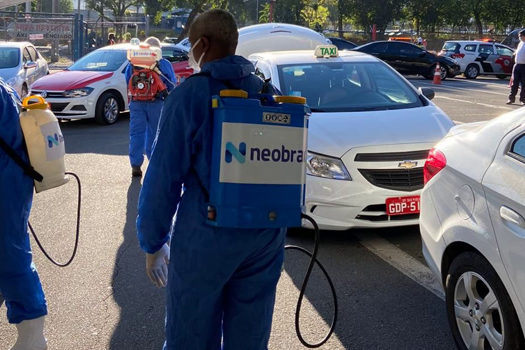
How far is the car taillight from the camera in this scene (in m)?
3.83

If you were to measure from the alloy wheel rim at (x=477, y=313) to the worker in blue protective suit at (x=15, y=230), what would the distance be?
2.29 m

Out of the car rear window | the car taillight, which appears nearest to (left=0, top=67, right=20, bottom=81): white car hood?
the car taillight

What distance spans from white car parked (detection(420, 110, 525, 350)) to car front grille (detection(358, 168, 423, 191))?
1250mm

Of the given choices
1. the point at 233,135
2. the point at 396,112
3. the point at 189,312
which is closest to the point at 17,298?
the point at 189,312

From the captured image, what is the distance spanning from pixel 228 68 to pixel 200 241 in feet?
2.23

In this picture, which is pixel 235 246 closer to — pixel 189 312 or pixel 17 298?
pixel 189 312

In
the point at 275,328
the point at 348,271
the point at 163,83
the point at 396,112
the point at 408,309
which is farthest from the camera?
the point at 163,83

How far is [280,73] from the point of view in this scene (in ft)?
22.0

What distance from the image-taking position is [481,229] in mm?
3254

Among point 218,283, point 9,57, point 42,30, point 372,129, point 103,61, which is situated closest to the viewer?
point 218,283

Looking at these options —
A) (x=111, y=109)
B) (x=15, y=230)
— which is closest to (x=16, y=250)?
(x=15, y=230)

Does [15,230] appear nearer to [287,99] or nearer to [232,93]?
[232,93]

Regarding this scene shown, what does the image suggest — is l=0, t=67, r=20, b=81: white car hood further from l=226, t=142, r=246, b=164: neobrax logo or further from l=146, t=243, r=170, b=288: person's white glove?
l=226, t=142, r=246, b=164: neobrax logo

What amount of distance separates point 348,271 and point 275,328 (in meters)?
1.15
